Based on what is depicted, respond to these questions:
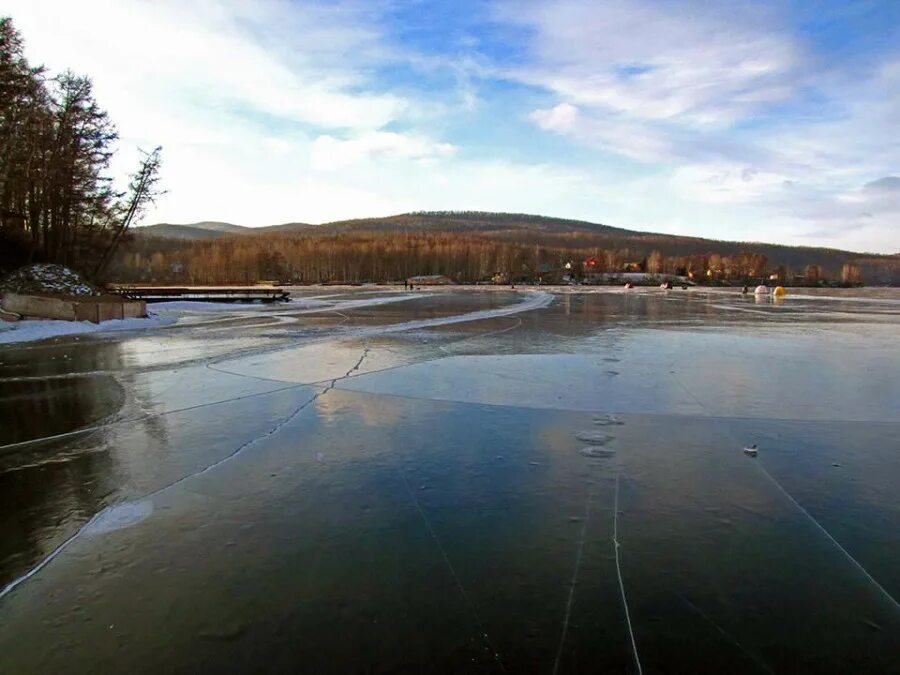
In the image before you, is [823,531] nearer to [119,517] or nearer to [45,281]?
[119,517]

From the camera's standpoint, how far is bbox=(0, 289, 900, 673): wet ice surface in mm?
2748

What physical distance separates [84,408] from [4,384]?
9.69 ft

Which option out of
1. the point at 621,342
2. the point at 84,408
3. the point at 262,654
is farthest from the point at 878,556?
the point at 621,342

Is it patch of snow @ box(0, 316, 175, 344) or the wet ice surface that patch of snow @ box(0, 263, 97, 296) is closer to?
patch of snow @ box(0, 316, 175, 344)

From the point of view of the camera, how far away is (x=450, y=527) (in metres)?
3.95

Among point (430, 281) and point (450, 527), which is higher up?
point (430, 281)

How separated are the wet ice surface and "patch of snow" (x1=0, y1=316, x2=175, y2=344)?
8.81 metres

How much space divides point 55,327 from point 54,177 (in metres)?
9.99

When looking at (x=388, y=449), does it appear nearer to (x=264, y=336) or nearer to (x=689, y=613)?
(x=689, y=613)

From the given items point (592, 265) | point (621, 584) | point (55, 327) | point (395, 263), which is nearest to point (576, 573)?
point (621, 584)

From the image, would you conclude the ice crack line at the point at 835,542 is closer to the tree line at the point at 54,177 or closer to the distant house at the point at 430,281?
the tree line at the point at 54,177

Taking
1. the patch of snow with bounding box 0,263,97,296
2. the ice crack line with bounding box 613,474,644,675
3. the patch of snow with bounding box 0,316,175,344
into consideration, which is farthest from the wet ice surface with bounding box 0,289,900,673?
the patch of snow with bounding box 0,263,97,296

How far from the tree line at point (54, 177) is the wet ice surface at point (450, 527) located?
1747 centimetres

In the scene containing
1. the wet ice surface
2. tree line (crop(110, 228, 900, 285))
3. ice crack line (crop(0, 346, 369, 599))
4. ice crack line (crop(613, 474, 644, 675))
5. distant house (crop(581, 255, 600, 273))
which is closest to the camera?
ice crack line (crop(613, 474, 644, 675))
